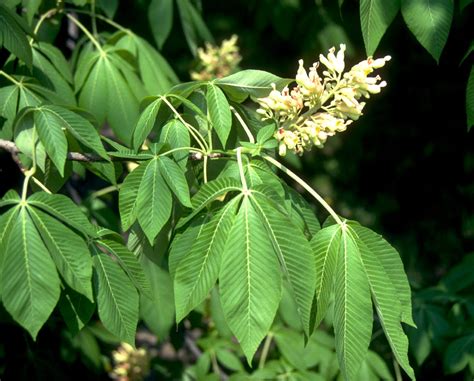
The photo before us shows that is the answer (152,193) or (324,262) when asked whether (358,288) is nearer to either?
(324,262)

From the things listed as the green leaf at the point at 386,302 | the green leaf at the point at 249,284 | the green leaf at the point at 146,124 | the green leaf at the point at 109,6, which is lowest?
the green leaf at the point at 386,302

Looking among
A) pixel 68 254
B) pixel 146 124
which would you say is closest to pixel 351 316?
pixel 68 254

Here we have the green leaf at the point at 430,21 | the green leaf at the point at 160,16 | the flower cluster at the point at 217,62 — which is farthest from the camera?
the flower cluster at the point at 217,62

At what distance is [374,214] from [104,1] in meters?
4.05

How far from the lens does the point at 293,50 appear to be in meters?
5.23

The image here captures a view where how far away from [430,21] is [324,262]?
75cm

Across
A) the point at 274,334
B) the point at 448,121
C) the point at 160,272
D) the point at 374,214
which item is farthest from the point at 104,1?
the point at 374,214

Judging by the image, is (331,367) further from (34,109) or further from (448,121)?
(448,121)

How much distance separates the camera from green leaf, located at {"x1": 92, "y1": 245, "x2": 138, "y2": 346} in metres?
1.75

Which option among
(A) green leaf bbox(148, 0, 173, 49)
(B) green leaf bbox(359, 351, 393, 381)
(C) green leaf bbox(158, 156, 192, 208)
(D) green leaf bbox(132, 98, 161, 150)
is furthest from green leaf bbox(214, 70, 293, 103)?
(B) green leaf bbox(359, 351, 393, 381)

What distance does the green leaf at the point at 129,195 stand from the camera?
177 centimetres

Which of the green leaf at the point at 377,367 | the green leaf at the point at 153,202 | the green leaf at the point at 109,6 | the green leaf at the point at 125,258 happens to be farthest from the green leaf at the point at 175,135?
the green leaf at the point at 377,367

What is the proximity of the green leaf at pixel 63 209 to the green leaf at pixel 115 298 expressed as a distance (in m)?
0.11

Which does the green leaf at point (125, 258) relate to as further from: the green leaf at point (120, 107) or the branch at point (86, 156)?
the green leaf at point (120, 107)
